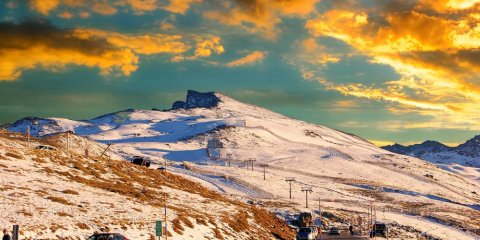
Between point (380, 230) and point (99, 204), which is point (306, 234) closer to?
point (380, 230)

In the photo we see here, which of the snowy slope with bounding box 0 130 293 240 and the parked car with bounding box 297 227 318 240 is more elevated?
the snowy slope with bounding box 0 130 293 240

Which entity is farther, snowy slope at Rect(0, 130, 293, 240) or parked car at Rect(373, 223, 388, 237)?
parked car at Rect(373, 223, 388, 237)

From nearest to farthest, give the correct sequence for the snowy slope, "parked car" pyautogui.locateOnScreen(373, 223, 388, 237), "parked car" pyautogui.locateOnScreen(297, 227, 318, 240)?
the snowy slope
"parked car" pyautogui.locateOnScreen(297, 227, 318, 240)
"parked car" pyautogui.locateOnScreen(373, 223, 388, 237)

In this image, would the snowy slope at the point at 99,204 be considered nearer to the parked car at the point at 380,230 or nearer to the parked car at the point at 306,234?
the parked car at the point at 306,234

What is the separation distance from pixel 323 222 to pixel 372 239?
22.8 meters

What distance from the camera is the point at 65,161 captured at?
74438 mm

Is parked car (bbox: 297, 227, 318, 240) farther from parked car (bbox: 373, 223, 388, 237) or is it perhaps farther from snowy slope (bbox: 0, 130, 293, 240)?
parked car (bbox: 373, 223, 388, 237)

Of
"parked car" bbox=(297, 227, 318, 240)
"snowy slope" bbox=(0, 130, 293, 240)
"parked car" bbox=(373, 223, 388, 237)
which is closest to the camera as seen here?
"snowy slope" bbox=(0, 130, 293, 240)

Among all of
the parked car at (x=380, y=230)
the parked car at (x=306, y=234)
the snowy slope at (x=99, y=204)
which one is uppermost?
the snowy slope at (x=99, y=204)

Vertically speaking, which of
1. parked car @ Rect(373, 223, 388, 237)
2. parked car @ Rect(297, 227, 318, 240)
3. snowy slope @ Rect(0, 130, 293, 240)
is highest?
snowy slope @ Rect(0, 130, 293, 240)

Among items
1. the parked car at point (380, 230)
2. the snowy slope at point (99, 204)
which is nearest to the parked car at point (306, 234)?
the snowy slope at point (99, 204)

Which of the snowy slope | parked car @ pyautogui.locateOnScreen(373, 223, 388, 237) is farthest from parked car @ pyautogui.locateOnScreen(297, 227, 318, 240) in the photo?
parked car @ pyautogui.locateOnScreen(373, 223, 388, 237)

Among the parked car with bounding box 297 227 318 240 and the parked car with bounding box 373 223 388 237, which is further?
the parked car with bounding box 373 223 388 237

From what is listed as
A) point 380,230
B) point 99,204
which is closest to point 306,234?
point 380,230
